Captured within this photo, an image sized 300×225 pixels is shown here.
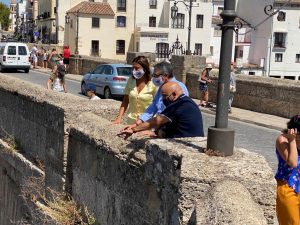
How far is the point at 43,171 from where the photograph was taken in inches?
289

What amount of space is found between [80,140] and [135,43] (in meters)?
63.4

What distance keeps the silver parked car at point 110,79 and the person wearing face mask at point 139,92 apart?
13.5 metres

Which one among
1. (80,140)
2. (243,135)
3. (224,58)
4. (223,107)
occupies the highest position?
(224,58)

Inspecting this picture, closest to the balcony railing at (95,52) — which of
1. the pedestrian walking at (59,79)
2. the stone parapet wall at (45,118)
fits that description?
the pedestrian walking at (59,79)

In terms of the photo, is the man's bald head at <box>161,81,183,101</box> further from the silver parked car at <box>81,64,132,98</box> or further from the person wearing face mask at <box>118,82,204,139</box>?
the silver parked car at <box>81,64,132,98</box>

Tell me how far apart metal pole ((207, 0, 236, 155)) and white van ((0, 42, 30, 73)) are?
96.6 ft

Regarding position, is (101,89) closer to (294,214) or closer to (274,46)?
(294,214)

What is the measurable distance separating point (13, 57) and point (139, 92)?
27.4 metres

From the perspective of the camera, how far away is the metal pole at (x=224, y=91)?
414 centimetres

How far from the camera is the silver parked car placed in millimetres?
20297

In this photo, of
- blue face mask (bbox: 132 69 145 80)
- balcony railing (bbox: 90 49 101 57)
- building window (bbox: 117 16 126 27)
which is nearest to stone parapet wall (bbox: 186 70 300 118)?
blue face mask (bbox: 132 69 145 80)

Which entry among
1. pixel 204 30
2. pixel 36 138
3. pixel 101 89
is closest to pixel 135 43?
pixel 204 30

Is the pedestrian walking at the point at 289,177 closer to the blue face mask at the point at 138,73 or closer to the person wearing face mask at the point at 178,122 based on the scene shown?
the person wearing face mask at the point at 178,122

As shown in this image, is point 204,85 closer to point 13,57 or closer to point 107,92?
point 107,92
